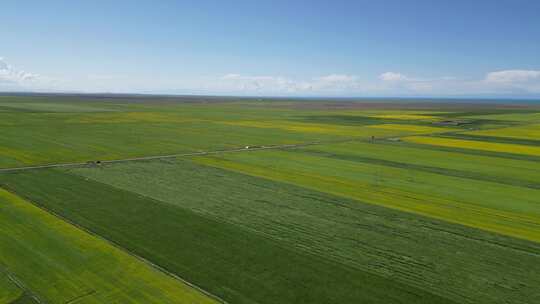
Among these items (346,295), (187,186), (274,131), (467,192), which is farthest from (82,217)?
(274,131)

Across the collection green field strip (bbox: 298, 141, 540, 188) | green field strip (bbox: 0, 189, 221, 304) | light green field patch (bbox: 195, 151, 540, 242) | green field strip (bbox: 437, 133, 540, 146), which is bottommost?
green field strip (bbox: 437, 133, 540, 146)

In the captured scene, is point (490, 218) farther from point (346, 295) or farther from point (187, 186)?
point (187, 186)

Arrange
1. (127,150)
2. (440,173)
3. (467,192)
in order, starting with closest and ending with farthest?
(467,192) → (440,173) → (127,150)

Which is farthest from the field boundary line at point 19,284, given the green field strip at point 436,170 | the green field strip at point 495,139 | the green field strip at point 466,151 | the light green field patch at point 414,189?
the green field strip at point 495,139

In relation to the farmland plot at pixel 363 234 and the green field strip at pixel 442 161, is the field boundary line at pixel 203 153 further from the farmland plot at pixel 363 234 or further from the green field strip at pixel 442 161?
the farmland plot at pixel 363 234

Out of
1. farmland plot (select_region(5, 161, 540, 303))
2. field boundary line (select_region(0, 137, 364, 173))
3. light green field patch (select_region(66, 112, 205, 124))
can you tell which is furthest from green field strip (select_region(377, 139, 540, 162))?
light green field patch (select_region(66, 112, 205, 124))

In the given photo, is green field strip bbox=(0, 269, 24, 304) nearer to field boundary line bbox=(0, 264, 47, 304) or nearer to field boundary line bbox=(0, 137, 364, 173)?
field boundary line bbox=(0, 264, 47, 304)
